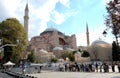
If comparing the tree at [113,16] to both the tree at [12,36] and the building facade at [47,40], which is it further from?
the building facade at [47,40]

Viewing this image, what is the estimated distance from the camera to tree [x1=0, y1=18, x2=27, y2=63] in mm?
43688

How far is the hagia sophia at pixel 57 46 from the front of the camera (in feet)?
262

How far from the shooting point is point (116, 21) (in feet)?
41.0

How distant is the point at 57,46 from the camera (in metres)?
117

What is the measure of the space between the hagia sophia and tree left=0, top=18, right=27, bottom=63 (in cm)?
3490

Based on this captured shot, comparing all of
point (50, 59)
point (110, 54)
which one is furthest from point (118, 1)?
point (50, 59)

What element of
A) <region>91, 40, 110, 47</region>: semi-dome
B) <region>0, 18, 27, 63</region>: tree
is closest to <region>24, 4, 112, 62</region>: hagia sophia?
<region>91, 40, 110, 47</region>: semi-dome

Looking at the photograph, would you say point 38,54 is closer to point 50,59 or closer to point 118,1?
point 50,59

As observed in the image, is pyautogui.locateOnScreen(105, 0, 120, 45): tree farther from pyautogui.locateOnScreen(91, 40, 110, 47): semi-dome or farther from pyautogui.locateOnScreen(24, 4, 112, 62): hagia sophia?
pyautogui.locateOnScreen(91, 40, 110, 47): semi-dome

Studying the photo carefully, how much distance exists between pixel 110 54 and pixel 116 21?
68661 millimetres

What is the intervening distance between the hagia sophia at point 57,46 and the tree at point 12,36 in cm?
3490

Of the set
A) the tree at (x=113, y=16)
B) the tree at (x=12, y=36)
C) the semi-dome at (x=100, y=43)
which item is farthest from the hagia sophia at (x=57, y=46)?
the tree at (x=113, y=16)

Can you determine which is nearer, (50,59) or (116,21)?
(116,21)

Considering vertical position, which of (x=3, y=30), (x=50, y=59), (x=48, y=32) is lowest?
(x=50, y=59)
